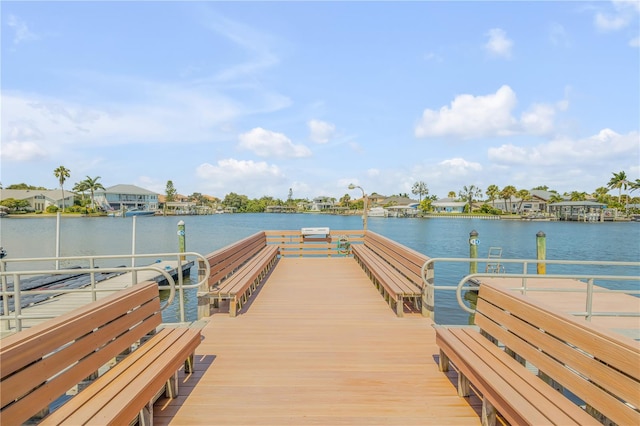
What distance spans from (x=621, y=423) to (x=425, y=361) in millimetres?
2230

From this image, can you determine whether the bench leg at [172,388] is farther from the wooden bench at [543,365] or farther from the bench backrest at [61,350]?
the wooden bench at [543,365]

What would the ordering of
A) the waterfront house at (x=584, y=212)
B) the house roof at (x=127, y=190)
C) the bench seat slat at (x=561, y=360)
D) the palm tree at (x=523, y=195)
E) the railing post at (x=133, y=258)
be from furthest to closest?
the house roof at (x=127, y=190) → the palm tree at (x=523, y=195) → the waterfront house at (x=584, y=212) → the railing post at (x=133, y=258) → the bench seat slat at (x=561, y=360)

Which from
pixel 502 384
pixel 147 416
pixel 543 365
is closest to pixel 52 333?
pixel 147 416

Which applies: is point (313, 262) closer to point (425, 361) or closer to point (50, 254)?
point (425, 361)

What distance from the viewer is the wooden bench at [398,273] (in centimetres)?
570

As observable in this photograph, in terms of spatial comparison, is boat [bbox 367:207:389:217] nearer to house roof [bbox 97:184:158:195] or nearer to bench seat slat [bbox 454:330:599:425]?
house roof [bbox 97:184:158:195]

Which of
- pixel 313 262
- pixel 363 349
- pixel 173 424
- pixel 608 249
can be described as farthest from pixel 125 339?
pixel 608 249

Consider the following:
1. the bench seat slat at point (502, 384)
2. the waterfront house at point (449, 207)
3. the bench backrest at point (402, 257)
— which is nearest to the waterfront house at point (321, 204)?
the waterfront house at point (449, 207)

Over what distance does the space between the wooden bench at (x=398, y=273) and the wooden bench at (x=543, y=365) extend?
2.11 metres

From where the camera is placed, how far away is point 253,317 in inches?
223

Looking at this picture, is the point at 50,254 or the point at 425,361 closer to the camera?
the point at 425,361

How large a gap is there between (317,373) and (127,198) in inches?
4968

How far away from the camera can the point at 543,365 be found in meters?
2.58

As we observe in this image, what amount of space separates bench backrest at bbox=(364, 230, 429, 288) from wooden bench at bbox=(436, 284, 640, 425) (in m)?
2.39
